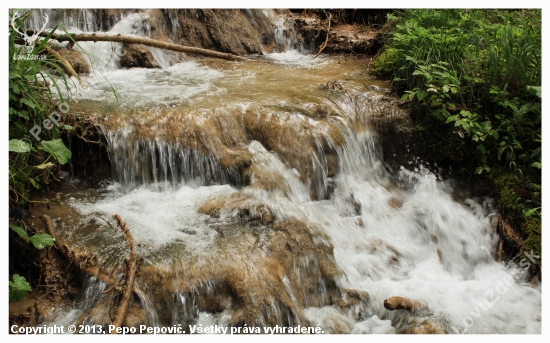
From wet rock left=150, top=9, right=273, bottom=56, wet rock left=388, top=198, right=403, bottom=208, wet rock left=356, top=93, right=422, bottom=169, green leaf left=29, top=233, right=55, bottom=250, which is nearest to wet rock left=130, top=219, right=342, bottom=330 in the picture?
green leaf left=29, top=233, right=55, bottom=250

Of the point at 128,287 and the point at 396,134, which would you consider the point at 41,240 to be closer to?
the point at 128,287

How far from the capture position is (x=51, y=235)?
11.0 ft

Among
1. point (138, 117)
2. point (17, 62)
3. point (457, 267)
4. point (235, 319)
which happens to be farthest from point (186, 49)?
point (457, 267)

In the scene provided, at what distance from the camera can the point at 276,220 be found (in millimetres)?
3703

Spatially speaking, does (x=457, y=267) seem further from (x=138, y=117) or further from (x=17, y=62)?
(x=17, y=62)

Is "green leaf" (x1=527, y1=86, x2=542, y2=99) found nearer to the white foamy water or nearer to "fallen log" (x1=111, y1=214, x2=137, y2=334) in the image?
the white foamy water

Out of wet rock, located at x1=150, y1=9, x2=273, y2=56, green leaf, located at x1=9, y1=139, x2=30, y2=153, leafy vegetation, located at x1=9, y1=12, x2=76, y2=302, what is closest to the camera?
green leaf, located at x1=9, y1=139, x2=30, y2=153

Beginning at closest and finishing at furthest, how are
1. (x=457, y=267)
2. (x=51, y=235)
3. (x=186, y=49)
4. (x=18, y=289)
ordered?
(x=18, y=289) < (x=51, y=235) < (x=457, y=267) < (x=186, y=49)

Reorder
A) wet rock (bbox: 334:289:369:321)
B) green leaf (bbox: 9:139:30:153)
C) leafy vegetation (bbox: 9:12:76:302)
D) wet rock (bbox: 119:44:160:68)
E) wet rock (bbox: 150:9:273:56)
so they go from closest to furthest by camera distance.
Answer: green leaf (bbox: 9:139:30:153), wet rock (bbox: 334:289:369:321), leafy vegetation (bbox: 9:12:76:302), wet rock (bbox: 119:44:160:68), wet rock (bbox: 150:9:273:56)

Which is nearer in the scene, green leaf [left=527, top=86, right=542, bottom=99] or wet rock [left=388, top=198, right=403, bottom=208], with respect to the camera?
green leaf [left=527, top=86, right=542, bottom=99]

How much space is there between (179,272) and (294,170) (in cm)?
173

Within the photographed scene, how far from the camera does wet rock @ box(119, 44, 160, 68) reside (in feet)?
20.9

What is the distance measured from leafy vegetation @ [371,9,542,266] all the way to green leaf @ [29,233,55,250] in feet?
11.5

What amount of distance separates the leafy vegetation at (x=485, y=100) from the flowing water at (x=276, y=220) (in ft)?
1.02
